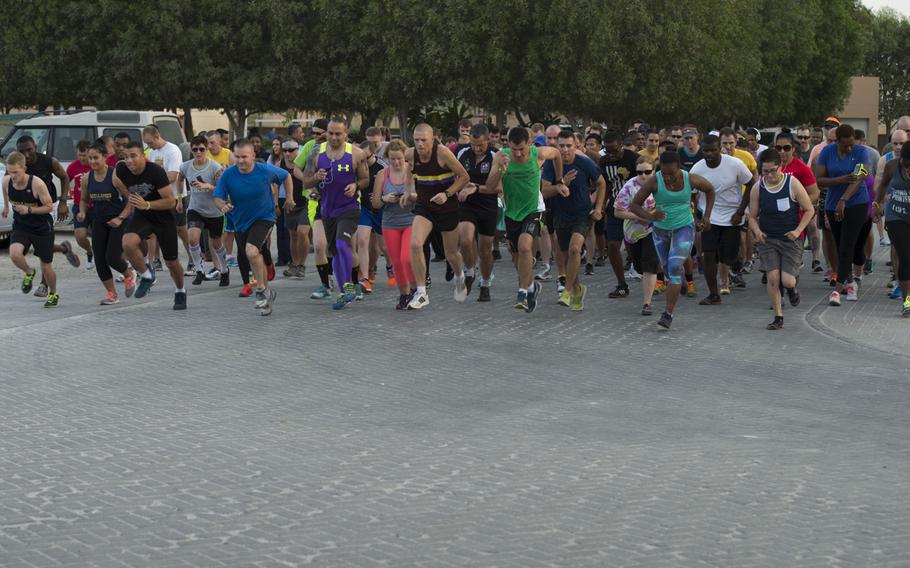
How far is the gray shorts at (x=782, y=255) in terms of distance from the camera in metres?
12.5

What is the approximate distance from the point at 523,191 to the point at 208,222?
14.4 ft

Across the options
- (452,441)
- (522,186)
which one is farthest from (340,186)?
(452,441)

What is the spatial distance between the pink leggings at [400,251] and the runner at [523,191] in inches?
38.6

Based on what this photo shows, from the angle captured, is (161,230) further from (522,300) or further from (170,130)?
(170,130)

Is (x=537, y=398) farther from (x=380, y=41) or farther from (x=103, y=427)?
(x=380, y=41)

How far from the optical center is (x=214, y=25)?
45.2m

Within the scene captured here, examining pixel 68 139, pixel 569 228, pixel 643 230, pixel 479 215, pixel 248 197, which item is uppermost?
pixel 68 139

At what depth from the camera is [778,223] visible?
12.5 m

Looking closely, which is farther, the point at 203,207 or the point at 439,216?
the point at 203,207

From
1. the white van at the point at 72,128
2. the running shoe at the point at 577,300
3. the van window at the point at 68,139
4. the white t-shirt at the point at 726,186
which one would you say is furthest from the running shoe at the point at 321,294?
the van window at the point at 68,139

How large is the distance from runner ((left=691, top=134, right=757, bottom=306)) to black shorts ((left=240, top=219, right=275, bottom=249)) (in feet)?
13.8

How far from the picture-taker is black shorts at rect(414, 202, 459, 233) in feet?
43.8

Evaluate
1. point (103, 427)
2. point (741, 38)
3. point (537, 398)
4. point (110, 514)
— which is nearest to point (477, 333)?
point (537, 398)

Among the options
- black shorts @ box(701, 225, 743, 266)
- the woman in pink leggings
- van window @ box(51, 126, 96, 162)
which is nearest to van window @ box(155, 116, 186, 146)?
van window @ box(51, 126, 96, 162)
